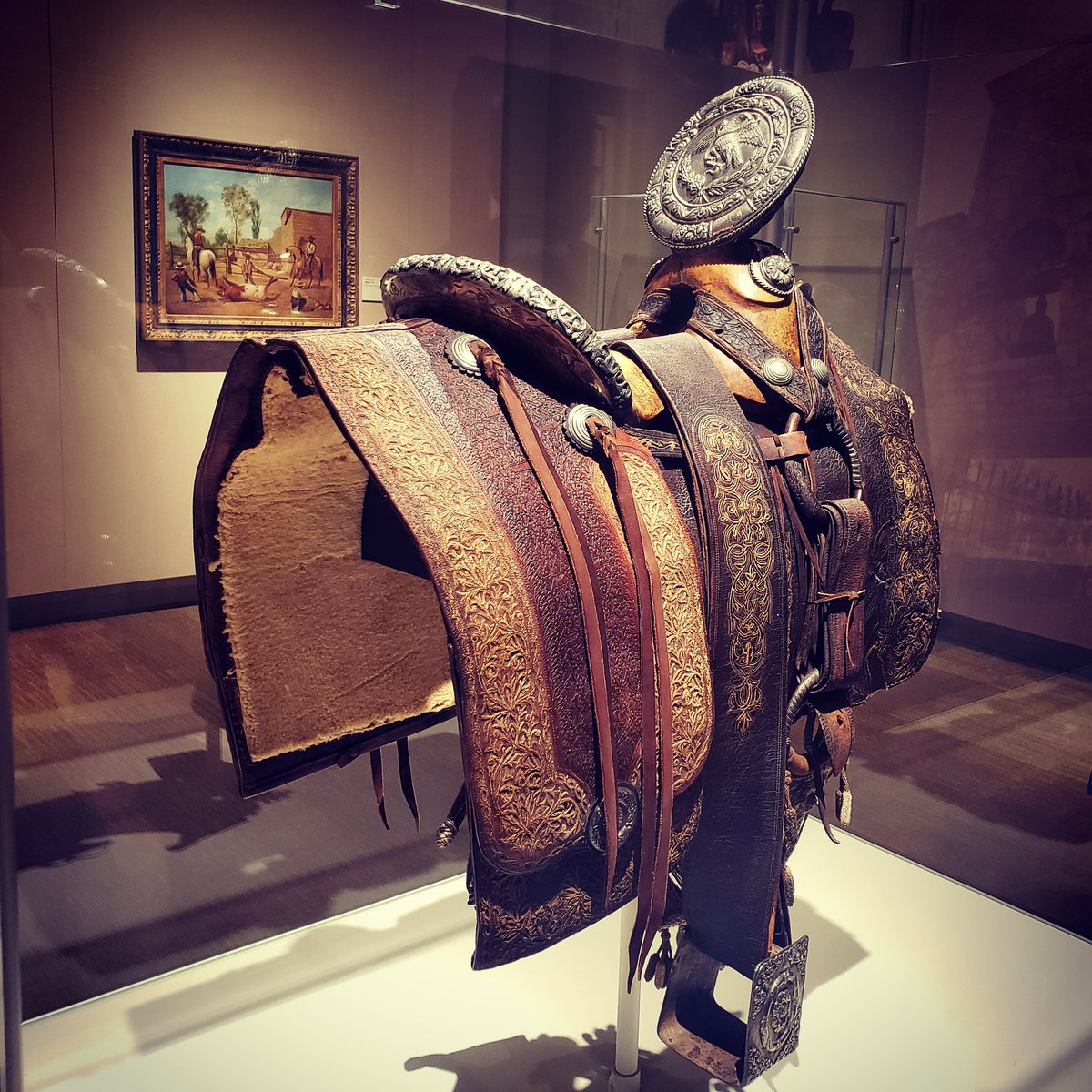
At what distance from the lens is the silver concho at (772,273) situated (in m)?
1.29

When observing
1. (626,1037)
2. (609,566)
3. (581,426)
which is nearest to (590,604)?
(609,566)

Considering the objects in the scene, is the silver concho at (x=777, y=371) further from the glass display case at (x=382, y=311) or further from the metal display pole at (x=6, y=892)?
the metal display pole at (x=6, y=892)

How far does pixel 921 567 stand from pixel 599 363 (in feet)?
2.06

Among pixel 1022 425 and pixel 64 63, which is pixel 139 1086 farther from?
pixel 1022 425

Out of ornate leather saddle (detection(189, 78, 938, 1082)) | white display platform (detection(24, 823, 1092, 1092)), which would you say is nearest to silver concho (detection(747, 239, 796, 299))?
ornate leather saddle (detection(189, 78, 938, 1082))

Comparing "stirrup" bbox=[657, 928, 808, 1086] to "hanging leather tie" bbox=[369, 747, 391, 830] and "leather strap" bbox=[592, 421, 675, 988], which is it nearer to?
"leather strap" bbox=[592, 421, 675, 988]

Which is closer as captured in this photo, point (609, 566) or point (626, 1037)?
point (609, 566)

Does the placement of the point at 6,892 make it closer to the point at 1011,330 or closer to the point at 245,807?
the point at 245,807

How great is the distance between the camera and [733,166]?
128 cm

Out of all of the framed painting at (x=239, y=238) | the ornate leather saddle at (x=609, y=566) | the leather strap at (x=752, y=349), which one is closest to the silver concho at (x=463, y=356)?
the ornate leather saddle at (x=609, y=566)

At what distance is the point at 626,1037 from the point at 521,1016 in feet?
0.83

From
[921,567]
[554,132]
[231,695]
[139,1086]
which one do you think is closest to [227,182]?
[554,132]

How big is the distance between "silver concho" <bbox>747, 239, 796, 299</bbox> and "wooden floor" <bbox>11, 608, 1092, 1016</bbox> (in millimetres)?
934

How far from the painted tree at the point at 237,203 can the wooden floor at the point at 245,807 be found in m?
0.58
